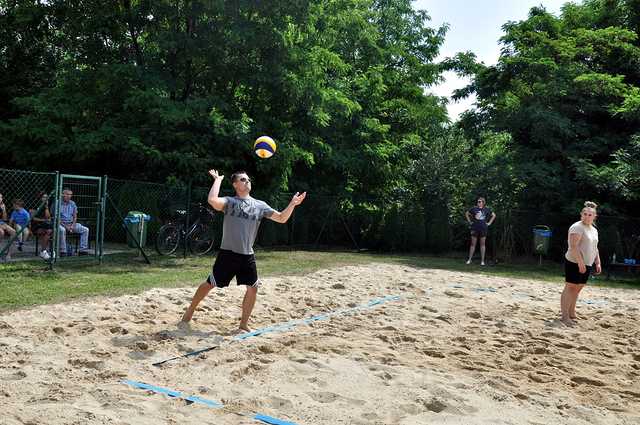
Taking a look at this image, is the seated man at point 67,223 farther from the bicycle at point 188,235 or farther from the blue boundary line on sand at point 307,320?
the blue boundary line on sand at point 307,320

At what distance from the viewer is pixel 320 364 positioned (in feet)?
15.8

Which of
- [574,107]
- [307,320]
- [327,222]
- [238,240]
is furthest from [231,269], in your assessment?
[574,107]

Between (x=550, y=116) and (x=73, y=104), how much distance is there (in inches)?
528

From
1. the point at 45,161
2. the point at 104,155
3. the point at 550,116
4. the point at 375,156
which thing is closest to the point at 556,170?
the point at 550,116

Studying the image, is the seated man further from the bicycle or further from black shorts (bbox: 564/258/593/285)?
black shorts (bbox: 564/258/593/285)

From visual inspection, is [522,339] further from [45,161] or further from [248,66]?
[45,161]

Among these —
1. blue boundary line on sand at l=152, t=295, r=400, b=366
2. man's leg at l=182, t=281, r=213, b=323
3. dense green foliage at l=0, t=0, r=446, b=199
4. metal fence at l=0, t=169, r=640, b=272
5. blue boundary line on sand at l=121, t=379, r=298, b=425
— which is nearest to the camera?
blue boundary line on sand at l=121, t=379, r=298, b=425

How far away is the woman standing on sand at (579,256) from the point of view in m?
7.27

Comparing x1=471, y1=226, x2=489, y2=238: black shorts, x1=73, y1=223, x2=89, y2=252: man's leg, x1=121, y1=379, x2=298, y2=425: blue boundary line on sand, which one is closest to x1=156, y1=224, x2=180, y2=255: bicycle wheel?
x1=73, y1=223, x2=89, y2=252: man's leg

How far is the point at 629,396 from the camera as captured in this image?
175 inches

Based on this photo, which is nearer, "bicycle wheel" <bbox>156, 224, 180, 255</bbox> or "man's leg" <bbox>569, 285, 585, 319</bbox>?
"man's leg" <bbox>569, 285, 585, 319</bbox>

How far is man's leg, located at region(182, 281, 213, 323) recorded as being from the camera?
5.90 m

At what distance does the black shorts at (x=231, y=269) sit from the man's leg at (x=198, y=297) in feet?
0.26

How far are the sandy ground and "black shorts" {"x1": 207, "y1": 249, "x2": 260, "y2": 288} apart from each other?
53 centimetres
